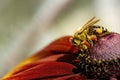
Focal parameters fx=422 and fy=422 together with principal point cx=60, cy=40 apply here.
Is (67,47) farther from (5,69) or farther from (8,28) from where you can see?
(8,28)

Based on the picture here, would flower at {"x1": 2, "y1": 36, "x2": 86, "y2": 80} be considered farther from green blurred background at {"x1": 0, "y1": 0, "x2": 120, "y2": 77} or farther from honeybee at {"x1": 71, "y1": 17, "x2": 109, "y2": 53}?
green blurred background at {"x1": 0, "y1": 0, "x2": 120, "y2": 77}

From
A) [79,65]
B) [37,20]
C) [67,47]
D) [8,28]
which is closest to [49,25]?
[37,20]

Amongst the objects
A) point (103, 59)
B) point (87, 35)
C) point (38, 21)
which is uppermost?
point (38, 21)

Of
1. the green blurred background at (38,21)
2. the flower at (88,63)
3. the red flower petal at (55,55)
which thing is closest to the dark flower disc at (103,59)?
the flower at (88,63)

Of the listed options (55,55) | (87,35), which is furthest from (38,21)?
(87,35)

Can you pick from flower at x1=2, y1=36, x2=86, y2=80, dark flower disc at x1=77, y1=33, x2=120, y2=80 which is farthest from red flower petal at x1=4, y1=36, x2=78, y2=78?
dark flower disc at x1=77, y1=33, x2=120, y2=80

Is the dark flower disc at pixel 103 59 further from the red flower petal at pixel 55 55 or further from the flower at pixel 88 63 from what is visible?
the red flower petal at pixel 55 55

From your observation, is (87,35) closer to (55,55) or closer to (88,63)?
(88,63)
